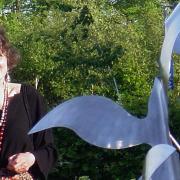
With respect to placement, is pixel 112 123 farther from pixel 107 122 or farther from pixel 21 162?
pixel 21 162

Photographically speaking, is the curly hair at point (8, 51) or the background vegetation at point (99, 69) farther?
the background vegetation at point (99, 69)

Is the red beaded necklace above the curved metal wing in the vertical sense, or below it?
below

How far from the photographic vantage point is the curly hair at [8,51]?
8.77 ft

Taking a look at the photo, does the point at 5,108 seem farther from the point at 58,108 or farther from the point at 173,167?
the point at 173,167

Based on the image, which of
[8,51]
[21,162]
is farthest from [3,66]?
[21,162]

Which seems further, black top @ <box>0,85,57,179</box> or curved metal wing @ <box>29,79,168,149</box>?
black top @ <box>0,85,57,179</box>

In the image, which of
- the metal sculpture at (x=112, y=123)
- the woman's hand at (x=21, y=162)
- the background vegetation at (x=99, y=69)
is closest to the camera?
the metal sculpture at (x=112, y=123)

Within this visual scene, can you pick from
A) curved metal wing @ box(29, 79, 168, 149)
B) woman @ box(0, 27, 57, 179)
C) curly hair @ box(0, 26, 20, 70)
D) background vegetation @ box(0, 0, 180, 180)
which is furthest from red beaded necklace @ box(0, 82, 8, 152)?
background vegetation @ box(0, 0, 180, 180)

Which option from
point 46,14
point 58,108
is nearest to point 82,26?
point 58,108

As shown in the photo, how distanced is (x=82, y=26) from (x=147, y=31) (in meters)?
5.53

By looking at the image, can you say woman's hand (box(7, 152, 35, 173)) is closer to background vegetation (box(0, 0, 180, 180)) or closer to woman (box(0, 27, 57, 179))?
woman (box(0, 27, 57, 179))

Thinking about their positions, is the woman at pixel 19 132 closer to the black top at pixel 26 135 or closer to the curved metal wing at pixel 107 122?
the black top at pixel 26 135

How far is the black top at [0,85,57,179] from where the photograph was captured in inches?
105

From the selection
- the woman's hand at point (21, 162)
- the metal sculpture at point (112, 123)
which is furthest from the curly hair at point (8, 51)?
the metal sculpture at point (112, 123)
